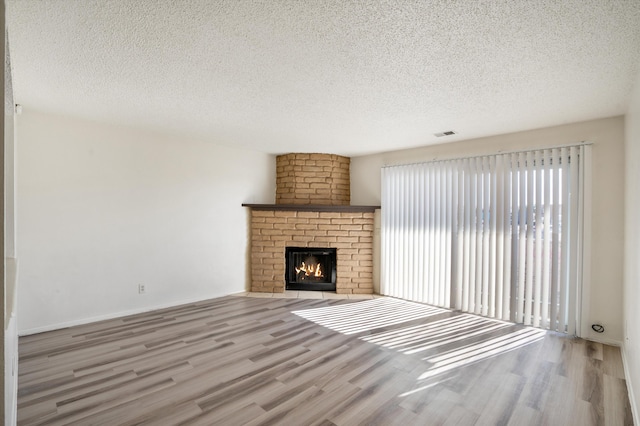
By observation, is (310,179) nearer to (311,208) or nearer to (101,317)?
(311,208)

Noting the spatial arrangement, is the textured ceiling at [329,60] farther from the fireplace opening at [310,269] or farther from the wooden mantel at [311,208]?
the fireplace opening at [310,269]

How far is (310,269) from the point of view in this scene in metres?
5.35

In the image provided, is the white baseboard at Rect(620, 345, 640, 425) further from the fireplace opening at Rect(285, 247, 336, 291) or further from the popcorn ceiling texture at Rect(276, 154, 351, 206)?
the popcorn ceiling texture at Rect(276, 154, 351, 206)

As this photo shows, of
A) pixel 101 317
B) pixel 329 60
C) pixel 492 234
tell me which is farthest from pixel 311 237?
pixel 329 60

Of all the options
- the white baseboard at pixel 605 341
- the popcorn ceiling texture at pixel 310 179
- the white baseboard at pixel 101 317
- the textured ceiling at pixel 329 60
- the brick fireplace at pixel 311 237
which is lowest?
the white baseboard at pixel 605 341

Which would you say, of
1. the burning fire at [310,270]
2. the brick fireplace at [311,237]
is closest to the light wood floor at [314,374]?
the brick fireplace at [311,237]

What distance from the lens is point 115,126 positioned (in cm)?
379

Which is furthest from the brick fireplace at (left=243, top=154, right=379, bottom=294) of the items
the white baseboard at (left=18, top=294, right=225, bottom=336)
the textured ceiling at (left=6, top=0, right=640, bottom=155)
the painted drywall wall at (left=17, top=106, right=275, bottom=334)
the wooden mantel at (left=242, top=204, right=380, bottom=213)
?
the textured ceiling at (left=6, top=0, right=640, bottom=155)

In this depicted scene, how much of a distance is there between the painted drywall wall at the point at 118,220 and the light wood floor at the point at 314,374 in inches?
16.2

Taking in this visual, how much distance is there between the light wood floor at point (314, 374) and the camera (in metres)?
1.99

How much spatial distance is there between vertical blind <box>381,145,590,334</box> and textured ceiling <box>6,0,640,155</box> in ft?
2.23

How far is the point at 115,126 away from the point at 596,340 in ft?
19.4

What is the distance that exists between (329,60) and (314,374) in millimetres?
2362

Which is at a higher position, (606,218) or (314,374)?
(606,218)
